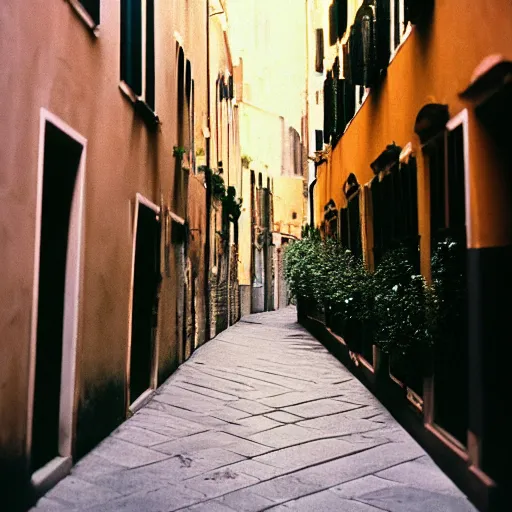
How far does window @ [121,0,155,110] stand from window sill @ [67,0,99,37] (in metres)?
0.92

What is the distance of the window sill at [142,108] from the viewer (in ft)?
21.1

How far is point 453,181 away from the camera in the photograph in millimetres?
4883

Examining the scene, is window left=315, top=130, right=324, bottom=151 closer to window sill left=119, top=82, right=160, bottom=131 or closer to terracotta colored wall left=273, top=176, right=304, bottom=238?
window sill left=119, top=82, right=160, bottom=131

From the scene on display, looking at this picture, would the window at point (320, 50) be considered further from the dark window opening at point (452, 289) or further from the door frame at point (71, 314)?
the door frame at point (71, 314)

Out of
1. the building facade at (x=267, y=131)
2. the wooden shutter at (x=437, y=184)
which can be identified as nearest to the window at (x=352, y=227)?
the wooden shutter at (x=437, y=184)

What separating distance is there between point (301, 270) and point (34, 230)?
9.07m

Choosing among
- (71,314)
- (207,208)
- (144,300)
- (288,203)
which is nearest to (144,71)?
(144,300)

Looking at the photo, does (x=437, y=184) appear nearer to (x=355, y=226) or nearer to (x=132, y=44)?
(x=132, y=44)

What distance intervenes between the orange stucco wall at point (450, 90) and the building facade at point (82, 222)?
230 centimetres

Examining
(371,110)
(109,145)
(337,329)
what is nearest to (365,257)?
(371,110)

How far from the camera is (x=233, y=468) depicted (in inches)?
192

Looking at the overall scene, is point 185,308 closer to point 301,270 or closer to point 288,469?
point 301,270

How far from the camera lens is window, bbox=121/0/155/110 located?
6.38 m

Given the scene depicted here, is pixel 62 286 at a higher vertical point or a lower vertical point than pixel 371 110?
lower
